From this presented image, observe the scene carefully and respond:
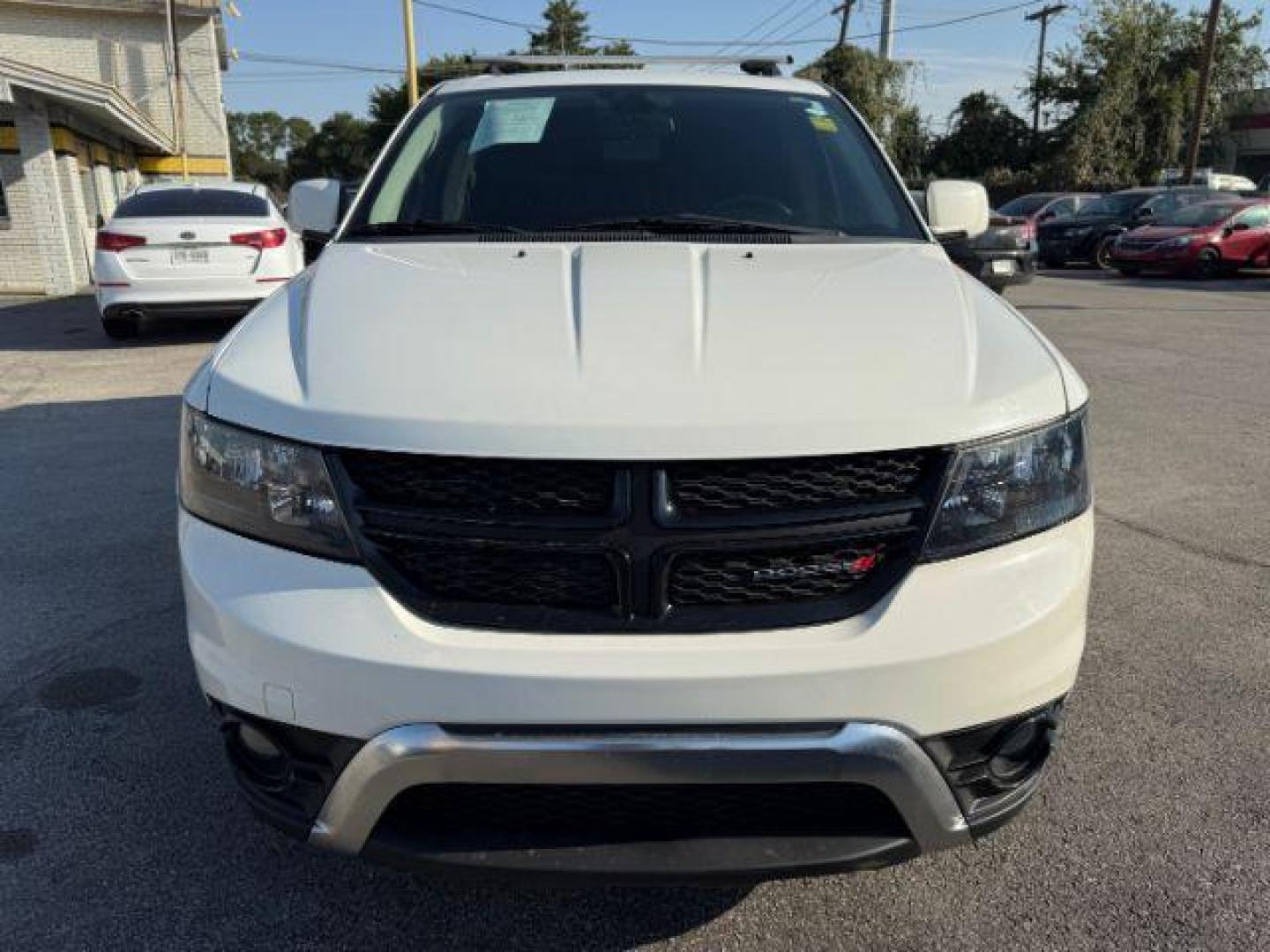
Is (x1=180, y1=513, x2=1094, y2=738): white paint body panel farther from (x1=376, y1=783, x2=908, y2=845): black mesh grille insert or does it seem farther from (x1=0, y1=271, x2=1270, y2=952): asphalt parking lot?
(x1=0, y1=271, x2=1270, y2=952): asphalt parking lot

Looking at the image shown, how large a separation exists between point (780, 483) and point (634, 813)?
0.64 m

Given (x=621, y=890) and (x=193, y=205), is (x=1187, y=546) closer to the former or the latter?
(x=621, y=890)

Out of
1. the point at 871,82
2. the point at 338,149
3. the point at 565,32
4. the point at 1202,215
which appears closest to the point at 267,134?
the point at 338,149

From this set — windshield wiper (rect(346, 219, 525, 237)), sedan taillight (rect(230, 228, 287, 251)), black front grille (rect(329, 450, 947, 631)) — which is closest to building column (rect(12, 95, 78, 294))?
sedan taillight (rect(230, 228, 287, 251))

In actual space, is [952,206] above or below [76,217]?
above

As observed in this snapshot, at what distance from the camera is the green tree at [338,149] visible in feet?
274

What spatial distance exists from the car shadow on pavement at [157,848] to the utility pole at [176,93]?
2620cm

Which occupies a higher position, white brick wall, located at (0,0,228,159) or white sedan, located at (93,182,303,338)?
white brick wall, located at (0,0,228,159)

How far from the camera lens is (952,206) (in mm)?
3396

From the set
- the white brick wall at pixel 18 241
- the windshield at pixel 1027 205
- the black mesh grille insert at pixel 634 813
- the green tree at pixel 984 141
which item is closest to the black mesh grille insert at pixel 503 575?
the black mesh grille insert at pixel 634 813

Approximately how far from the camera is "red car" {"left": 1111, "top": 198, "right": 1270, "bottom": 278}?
18.3 metres

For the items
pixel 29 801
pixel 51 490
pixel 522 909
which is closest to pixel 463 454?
pixel 522 909

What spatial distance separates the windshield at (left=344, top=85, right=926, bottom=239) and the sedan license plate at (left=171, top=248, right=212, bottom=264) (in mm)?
6703

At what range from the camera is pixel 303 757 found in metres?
1.84
